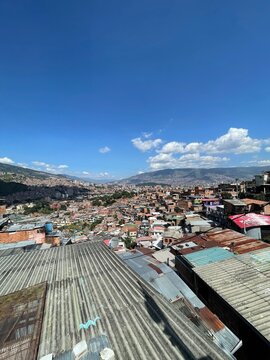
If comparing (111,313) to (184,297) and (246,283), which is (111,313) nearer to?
(184,297)

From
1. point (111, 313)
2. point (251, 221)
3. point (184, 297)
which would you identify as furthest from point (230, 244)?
A: point (111, 313)

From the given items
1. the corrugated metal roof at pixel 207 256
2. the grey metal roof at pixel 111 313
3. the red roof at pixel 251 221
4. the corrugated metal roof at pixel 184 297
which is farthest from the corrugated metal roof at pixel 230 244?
the grey metal roof at pixel 111 313

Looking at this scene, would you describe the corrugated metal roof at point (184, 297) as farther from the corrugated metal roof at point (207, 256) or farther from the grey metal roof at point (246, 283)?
the corrugated metal roof at point (207, 256)

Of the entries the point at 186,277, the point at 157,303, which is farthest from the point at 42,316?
the point at 186,277

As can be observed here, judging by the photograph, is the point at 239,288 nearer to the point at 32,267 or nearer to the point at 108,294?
the point at 108,294

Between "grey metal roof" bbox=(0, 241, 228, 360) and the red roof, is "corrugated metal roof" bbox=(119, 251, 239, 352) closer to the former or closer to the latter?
"grey metal roof" bbox=(0, 241, 228, 360)
